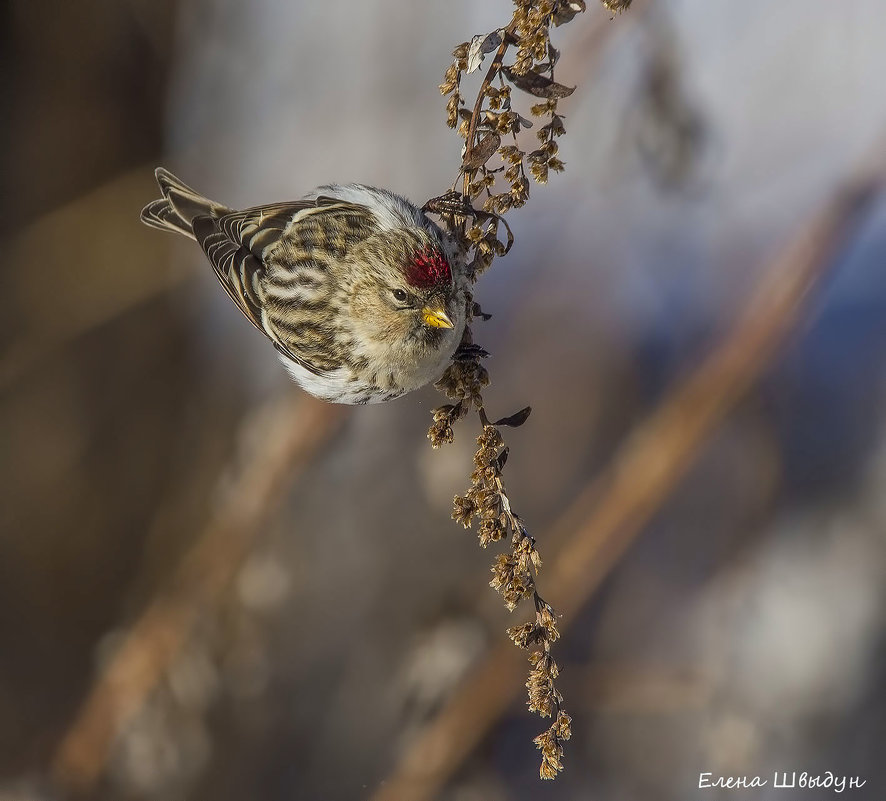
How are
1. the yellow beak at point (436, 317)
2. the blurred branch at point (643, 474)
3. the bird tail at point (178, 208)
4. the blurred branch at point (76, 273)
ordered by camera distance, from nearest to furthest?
1. the yellow beak at point (436, 317)
2. the bird tail at point (178, 208)
3. the blurred branch at point (643, 474)
4. the blurred branch at point (76, 273)

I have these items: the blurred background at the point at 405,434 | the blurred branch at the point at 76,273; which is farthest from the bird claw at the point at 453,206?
the blurred branch at the point at 76,273

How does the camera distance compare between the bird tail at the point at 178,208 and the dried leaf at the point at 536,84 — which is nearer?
the dried leaf at the point at 536,84

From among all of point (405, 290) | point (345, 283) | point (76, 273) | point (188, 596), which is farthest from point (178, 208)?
point (188, 596)

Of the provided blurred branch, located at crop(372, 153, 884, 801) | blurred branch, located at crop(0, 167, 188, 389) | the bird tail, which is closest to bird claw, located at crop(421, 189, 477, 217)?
the bird tail

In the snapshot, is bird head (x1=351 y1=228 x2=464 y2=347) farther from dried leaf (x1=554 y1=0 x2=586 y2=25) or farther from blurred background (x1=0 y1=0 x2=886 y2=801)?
blurred background (x1=0 y1=0 x2=886 y2=801)

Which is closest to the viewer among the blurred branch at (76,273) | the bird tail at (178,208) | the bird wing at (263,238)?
the bird wing at (263,238)

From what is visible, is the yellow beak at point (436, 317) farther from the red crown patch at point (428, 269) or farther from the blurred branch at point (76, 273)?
the blurred branch at point (76, 273)

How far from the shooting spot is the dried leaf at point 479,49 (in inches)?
27.6

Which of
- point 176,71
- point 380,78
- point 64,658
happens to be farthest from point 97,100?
point 64,658

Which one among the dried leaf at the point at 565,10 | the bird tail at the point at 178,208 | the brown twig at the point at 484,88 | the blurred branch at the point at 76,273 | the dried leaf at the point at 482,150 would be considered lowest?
the dried leaf at the point at 482,150

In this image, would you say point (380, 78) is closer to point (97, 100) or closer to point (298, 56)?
point (298, 56)

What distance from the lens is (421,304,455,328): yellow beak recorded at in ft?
2.68

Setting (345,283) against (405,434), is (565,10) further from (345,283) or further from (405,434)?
(405,434)

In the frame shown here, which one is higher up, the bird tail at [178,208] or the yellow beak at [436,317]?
the bird tail at [178,208]
